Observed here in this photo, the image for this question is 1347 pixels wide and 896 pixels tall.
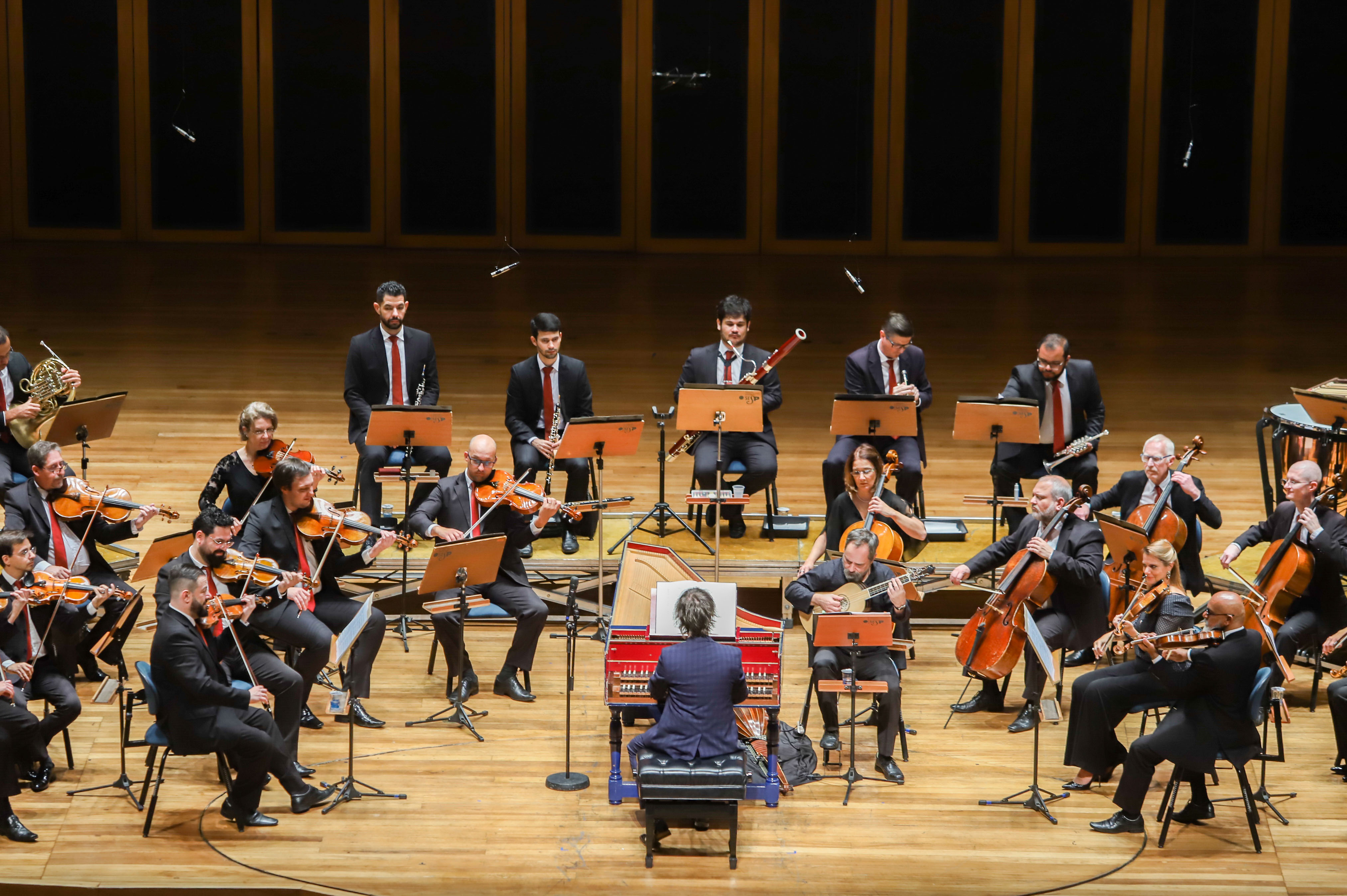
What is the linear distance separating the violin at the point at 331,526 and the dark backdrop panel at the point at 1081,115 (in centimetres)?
822

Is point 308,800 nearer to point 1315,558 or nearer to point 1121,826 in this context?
point 1121,826

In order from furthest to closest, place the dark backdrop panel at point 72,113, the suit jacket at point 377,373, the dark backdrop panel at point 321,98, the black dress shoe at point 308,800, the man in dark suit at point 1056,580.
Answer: the dark backdrop panel at point 321,98 < the dark backdrop panel at point 72,113 < the suit jacket at point 377,373 < the man in dark suit at point 1056,580 < the black dress shoe at point 308,800

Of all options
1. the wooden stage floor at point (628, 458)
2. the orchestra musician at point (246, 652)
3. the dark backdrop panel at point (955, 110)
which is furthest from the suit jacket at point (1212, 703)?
Answer: the dark backdrop panel at point (955, 110)

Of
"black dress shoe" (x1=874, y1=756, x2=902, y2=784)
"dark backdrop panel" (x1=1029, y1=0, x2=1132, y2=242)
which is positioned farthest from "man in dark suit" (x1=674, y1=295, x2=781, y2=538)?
"dark backdrop panel" (x1=1029, y1=0, x2=1132, y2=242)

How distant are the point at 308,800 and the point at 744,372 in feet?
10.6

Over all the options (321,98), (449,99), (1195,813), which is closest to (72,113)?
(321,98)

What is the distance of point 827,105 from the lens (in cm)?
1275

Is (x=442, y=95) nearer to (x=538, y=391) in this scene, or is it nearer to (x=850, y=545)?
(x=538, y=391)

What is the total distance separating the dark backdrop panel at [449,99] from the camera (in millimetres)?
12648

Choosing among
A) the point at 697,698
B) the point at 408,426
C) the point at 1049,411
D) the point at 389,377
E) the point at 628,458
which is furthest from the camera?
the point at 628,458

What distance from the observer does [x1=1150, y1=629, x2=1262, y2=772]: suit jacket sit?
527cm

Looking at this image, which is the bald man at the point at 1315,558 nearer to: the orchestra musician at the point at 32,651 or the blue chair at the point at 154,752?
the blue chair at the point at 154,752

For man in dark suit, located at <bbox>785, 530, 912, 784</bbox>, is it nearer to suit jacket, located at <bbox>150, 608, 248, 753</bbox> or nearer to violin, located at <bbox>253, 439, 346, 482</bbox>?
violin, located at <bbox>253, 439, 346, 482</bbox>

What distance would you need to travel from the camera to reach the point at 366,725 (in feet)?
20.7
